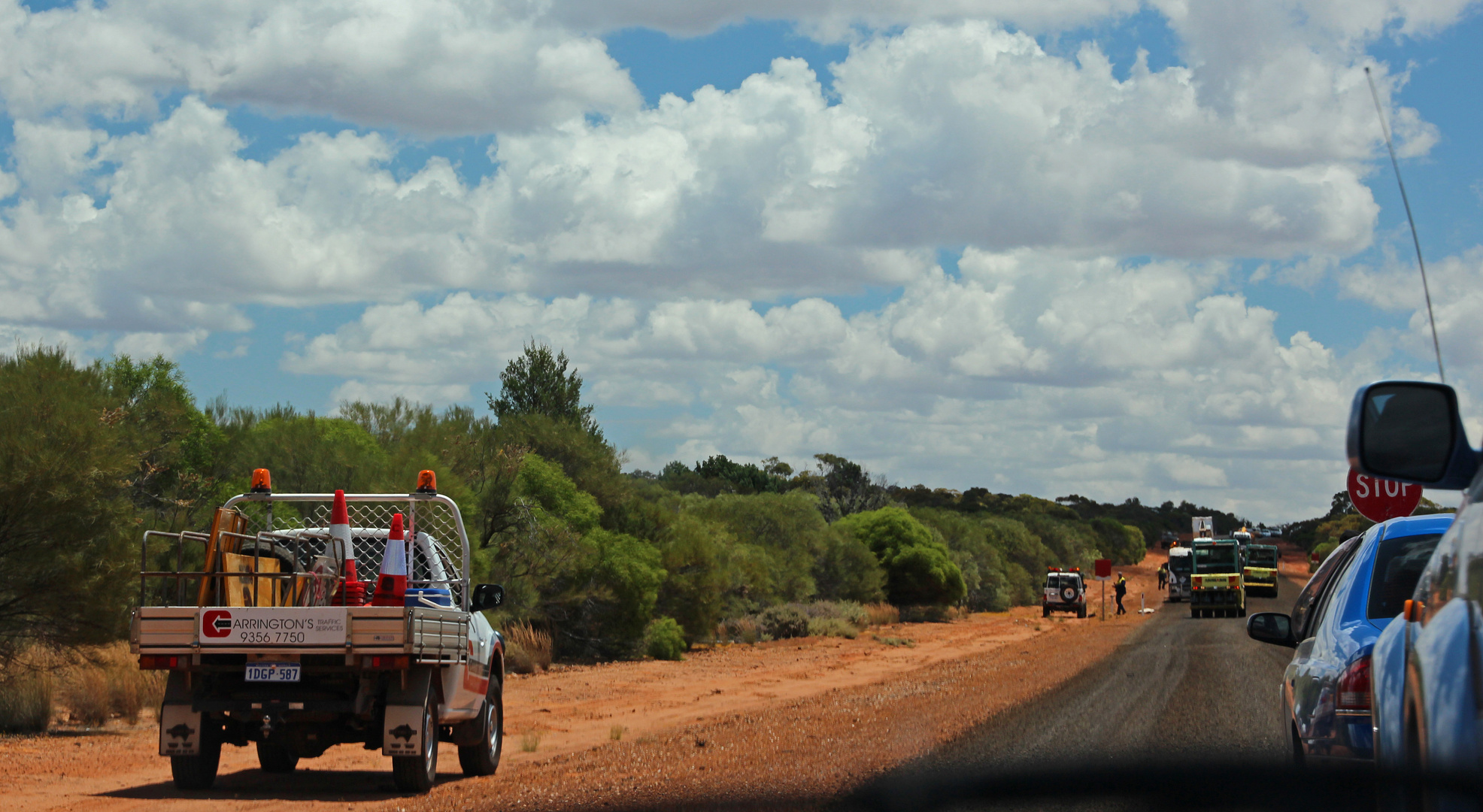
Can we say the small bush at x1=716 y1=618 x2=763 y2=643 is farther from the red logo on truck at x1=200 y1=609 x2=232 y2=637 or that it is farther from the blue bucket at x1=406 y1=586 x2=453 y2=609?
the red logo on truck at x1=200 y1=609 x2=232 y2=637

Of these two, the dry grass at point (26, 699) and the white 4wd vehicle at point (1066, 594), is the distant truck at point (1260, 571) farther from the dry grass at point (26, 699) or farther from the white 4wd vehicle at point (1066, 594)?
the dry grass at point (26, 699)

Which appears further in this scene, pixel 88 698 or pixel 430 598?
pixel 88 698

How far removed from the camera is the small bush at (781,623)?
43.8 m

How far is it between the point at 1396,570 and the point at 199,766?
31.0 feet

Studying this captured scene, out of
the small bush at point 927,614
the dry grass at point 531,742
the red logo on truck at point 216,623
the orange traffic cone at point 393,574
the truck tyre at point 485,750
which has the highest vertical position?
the orange traffic cone at point 393,574

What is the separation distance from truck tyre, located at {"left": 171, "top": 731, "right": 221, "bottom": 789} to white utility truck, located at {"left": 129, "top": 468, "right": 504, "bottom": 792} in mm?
13

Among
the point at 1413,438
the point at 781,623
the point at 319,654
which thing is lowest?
the point at 781,623

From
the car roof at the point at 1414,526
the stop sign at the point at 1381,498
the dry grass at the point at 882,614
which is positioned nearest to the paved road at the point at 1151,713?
the car roof at the point at 1414,526

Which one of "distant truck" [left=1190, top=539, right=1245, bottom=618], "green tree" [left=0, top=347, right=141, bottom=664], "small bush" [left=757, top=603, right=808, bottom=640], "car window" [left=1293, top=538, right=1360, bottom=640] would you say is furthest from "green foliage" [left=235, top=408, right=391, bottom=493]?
"distant truck" [left=1190, top=539, right=1245, bottom=618]

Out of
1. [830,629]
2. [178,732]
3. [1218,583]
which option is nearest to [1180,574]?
[1218,583]

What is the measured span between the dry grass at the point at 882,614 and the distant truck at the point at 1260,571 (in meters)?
22.1

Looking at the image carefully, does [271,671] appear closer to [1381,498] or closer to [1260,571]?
[1381,498]

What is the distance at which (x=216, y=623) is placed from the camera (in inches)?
434

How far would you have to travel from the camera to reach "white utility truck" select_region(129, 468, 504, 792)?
36.0 feet
